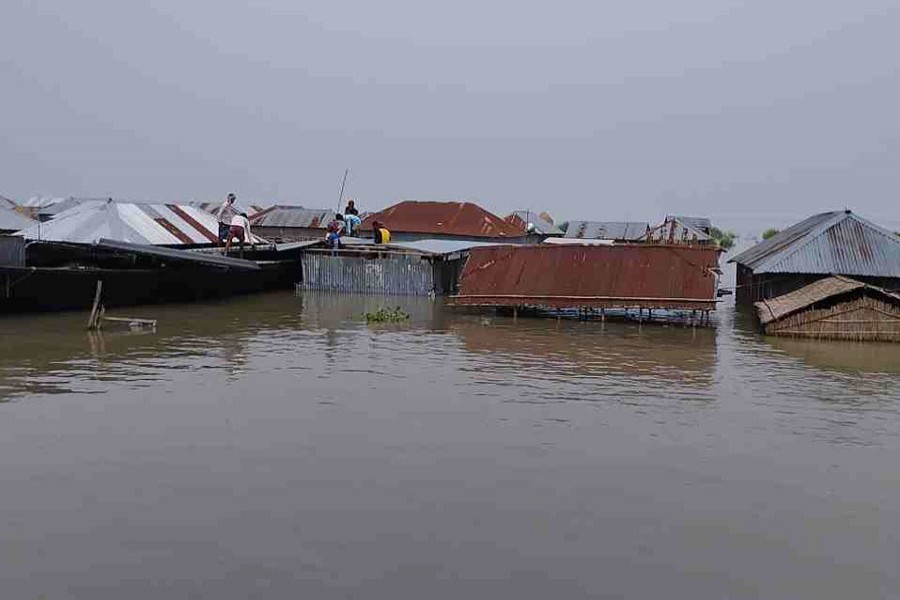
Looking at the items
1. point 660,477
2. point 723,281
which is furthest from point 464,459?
point 723,281

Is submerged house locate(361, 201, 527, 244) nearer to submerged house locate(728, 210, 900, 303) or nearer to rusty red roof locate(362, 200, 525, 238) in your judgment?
rusty red roof locate(362, 200, 525, 238)

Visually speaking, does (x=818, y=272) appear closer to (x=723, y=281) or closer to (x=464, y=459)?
(x=464, y=459)

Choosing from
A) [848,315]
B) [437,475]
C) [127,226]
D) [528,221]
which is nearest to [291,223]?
[528,221]

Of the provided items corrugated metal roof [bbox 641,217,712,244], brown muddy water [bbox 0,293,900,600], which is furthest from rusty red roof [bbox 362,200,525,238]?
brown muddy water [bbox 0,293,900,600]

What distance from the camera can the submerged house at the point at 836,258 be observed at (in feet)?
73.6

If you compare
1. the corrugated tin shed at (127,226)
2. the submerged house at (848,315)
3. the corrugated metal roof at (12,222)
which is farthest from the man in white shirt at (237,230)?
the submerged house at (848,315)

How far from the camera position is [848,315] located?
62.0ft

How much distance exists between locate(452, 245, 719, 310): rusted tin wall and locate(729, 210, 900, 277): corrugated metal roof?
2.49 meters

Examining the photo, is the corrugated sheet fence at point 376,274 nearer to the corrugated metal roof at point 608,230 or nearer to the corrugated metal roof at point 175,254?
the corrugated metal roof at point 175,254

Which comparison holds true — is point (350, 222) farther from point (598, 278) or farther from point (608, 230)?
point (608, 230)

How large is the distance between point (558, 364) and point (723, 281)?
1167 inches

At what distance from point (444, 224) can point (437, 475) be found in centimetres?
3276

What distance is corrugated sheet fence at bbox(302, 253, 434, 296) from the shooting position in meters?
27.5

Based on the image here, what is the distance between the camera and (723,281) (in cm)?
4250
